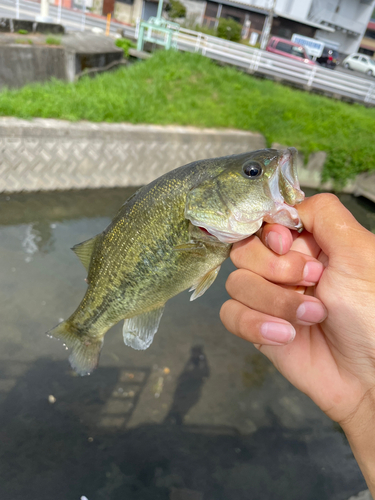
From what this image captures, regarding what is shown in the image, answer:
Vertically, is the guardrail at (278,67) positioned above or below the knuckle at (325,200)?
above

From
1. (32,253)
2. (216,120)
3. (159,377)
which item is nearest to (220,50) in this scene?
(216,120)

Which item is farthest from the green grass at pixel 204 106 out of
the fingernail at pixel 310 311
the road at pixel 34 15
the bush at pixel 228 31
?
the bush at pixel 228 31

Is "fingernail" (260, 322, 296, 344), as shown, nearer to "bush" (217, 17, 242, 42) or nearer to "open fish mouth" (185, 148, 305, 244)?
"open fish mouth" (185, 148, 305, 244)

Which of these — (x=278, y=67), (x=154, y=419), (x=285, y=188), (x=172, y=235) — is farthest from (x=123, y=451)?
(x=278, y=67)

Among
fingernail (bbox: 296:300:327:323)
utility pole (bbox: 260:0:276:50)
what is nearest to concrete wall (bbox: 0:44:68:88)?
fingernail (bbox: 296:300:327:323)

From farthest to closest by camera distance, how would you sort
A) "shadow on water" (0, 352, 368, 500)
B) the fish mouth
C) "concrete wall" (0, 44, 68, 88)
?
"concrete wall" (0, 44, 68, 88), "shadow on water" (0, 352, 368, 500), the fish mouth

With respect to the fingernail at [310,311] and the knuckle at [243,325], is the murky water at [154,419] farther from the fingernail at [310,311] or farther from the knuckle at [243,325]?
the fingernail at [310,311]
